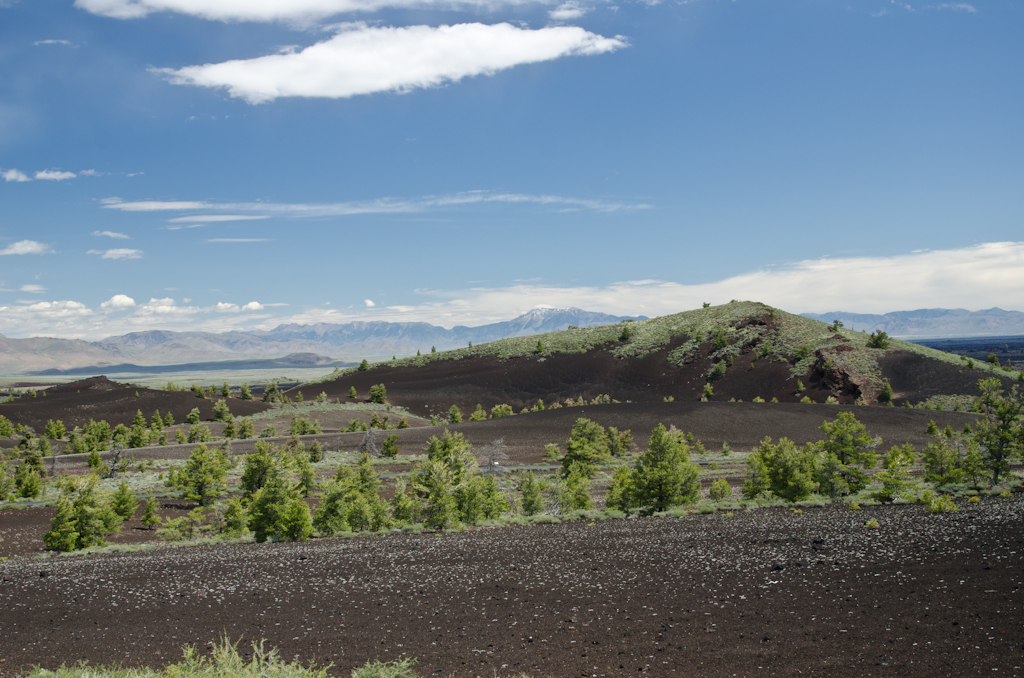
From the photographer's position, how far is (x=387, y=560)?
16.8 m

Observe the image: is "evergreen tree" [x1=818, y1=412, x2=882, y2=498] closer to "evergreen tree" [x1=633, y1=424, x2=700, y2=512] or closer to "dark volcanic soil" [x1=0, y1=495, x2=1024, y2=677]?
"evergreen tree" [x1=633, y1=424, x2=700, y2=512]

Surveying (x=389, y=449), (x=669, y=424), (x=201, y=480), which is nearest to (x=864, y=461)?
(x=201, y=480)

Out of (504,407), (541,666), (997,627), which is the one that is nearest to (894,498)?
(997,627)

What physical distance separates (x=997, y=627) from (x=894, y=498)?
1140cm

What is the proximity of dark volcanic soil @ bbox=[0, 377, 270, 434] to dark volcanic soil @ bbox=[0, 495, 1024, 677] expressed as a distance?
76.2 metres

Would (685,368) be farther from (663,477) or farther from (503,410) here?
(663,477)

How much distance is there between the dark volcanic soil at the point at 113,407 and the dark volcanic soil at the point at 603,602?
76.2 meters

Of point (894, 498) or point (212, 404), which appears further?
point (212, 404)

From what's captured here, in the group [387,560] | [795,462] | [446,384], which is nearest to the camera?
[387,560]

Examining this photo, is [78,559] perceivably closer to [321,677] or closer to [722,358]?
Answer: [321,677]

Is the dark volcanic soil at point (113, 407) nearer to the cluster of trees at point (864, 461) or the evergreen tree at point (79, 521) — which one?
the evergreen tree at point (79, 521)

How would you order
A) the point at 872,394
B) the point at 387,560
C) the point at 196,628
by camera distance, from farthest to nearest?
1. the point at 872,394
2. the point at 387,560
3. the point at 196,628

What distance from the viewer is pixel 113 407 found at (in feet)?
281

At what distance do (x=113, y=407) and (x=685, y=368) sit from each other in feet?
291
